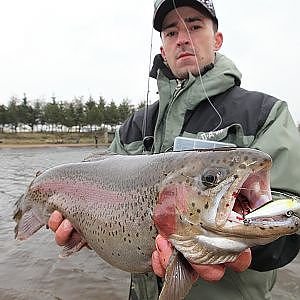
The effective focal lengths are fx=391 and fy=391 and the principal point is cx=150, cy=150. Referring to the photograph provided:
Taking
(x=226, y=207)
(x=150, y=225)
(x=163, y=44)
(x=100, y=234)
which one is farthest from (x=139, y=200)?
(x=163, y=44)

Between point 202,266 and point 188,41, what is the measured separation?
5.95ft

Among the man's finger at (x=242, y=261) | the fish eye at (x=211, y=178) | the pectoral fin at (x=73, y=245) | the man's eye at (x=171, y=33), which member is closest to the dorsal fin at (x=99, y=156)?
the pectoral fin at (x=73, y=245)

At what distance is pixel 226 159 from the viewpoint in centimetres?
201

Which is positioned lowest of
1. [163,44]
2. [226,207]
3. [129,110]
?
[129,110]

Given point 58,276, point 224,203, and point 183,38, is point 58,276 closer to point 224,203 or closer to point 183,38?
point 183,38

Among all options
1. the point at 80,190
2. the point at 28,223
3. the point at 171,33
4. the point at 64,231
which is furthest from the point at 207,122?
the point at 28,223

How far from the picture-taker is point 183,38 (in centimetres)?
312

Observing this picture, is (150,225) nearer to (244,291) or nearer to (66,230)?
(244,291)

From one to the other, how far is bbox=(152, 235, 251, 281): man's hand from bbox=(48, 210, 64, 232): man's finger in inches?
50.5

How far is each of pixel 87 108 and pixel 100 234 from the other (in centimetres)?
6804

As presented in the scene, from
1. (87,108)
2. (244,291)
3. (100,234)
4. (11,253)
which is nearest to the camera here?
(244,291)

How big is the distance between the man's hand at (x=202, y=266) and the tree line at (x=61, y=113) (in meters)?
60.5

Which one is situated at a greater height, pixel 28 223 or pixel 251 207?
pixel 251 207

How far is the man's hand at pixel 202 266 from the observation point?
81.0 inches
